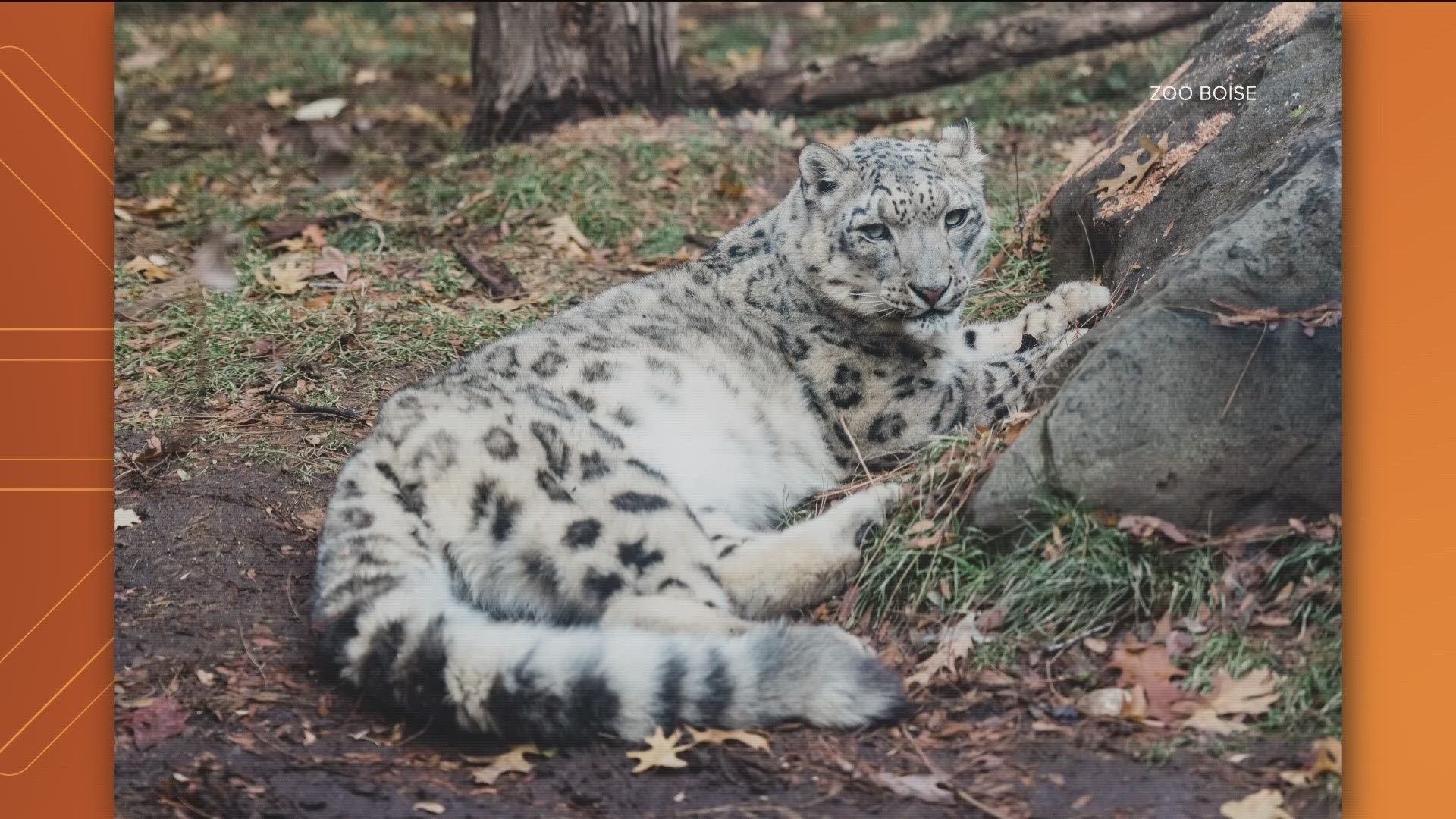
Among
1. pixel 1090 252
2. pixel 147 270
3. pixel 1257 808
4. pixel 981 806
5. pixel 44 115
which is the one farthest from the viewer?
pixel 147 270

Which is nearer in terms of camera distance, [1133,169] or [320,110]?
[1133,169]

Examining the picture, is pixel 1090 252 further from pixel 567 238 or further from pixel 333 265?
pixel 333 265

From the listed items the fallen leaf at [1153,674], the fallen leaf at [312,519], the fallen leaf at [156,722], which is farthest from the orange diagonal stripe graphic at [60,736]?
the fallen leaf at [1153,674]

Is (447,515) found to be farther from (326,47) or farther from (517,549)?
(326,47)

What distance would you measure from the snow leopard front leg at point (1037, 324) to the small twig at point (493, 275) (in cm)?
241

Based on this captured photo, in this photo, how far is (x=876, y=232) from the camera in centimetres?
510

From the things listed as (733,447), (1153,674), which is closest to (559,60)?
(733,447)

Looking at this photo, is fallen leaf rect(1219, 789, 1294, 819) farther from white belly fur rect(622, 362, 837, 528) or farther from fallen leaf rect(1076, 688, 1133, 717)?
white belly fur rect(622, 362, 837, 528)

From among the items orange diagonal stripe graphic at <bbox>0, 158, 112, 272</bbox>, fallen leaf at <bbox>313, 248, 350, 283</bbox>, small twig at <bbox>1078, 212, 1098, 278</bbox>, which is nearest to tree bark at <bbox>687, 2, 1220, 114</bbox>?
fallen leaf at <bbox>313, 248, 350, 283</bbox>

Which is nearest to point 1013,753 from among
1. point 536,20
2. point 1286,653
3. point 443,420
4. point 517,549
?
point 1286,653

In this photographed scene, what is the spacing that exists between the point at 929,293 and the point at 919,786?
1.92 meters

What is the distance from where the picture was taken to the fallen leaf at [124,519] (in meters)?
4.90

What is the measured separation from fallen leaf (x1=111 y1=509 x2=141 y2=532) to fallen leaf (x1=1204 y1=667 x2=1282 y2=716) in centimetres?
346

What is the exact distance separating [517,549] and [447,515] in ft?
0.79
